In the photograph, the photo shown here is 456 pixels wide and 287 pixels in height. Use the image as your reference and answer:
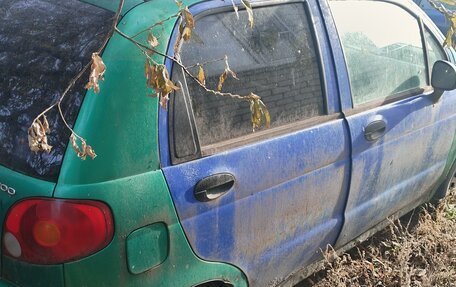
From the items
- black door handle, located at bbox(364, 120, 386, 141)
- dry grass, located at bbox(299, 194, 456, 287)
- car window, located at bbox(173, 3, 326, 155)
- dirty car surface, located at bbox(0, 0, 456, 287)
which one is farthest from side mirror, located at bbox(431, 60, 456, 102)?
car window, located at bbox(173, 3, 326, 155)

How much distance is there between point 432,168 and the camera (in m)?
3.36

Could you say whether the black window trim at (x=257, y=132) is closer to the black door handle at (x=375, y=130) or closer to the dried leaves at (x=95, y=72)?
the black door handle at (x=375, y=130)

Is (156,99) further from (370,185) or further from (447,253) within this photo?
(447,253)

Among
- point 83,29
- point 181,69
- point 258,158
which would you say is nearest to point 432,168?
point 258,158

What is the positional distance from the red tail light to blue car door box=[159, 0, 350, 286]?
29cm

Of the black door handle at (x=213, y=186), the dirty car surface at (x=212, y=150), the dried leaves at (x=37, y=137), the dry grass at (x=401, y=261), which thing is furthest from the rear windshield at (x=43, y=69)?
the dry grass at (x=401, y=261)

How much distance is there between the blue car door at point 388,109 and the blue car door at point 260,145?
0.47 ft

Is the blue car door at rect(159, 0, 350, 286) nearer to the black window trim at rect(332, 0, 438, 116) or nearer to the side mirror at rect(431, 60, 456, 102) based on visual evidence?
the black window trim at rect(332, 0, 438, 116)

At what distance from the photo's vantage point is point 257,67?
2.20 metres

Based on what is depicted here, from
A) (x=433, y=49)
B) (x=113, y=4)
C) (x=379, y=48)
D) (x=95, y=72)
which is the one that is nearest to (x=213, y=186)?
(x=95, y=72)

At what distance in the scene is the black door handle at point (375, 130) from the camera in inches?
104

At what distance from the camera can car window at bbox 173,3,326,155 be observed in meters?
1.99

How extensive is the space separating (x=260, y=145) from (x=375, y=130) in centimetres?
81

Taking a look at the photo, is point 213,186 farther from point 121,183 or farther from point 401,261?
point 401,261
